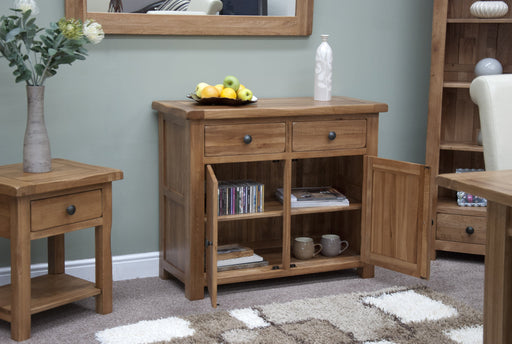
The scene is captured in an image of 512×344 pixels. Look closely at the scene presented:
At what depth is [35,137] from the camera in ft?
8.12

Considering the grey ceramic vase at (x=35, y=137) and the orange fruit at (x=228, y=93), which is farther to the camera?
the orange fruit at (x=228, y=93)

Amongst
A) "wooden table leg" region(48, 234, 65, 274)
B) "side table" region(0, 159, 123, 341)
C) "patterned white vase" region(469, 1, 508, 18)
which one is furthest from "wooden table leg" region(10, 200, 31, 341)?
"patterned white vase" region(469, 1, 508, 18)

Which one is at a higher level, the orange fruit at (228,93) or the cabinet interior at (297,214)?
the orange fruit at (228,93)

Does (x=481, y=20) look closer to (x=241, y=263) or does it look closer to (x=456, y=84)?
(x=456, y=84)

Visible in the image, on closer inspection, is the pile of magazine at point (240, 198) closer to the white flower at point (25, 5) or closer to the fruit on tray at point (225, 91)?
the fruit on tray at point (225, 91)

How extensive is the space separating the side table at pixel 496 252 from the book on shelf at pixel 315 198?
50.1 inches

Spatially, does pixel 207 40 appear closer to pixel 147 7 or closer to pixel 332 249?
pixel 147 7

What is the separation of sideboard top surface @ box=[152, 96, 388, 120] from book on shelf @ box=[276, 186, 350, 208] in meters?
0.41

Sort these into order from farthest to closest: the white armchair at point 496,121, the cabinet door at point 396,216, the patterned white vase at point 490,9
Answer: the patterned white vase at point 490,9, the cabinet door at point 396,216, the white armchair at point 496,121

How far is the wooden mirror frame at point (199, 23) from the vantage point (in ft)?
9.40

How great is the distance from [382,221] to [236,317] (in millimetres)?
823

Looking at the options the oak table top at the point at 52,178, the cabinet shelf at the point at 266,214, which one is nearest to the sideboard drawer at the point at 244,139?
the cabinet shelf at the point at 266,214

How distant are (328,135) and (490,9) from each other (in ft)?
3.39

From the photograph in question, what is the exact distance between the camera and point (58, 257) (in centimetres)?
280
